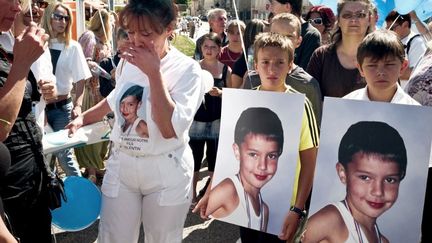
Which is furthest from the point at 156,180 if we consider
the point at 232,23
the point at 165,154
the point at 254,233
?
the point at 232,23

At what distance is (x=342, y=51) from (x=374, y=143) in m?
1.18

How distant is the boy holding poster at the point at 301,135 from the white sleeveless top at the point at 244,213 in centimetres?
10

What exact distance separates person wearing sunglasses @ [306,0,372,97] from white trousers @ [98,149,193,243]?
3.26ft

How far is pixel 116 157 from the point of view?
198 cm

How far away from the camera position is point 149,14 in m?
1.78

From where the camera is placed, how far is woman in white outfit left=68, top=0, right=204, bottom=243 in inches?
70.6

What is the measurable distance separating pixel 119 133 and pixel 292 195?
31.3 inches

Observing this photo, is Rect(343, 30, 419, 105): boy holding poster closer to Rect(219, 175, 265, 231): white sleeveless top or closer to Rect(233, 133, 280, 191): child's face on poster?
Rect(233, 133, 280, 191): child's face on poster

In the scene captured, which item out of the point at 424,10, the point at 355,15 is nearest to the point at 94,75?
the point at 355,15

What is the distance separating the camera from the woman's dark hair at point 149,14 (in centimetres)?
178

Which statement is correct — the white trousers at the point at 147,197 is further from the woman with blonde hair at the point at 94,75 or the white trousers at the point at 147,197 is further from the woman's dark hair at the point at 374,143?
the woman with blonde hair at the point at 94,75

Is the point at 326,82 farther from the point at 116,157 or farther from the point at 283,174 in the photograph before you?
the point at 116,157

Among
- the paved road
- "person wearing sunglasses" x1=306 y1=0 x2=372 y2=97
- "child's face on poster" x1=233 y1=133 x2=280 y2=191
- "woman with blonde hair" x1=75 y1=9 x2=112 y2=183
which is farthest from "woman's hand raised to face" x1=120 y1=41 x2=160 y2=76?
"woman with blonde hair" x1=75 y1=9 x2=112 y2=183

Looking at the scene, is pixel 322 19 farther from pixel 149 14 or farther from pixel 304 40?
pixel 149 14
